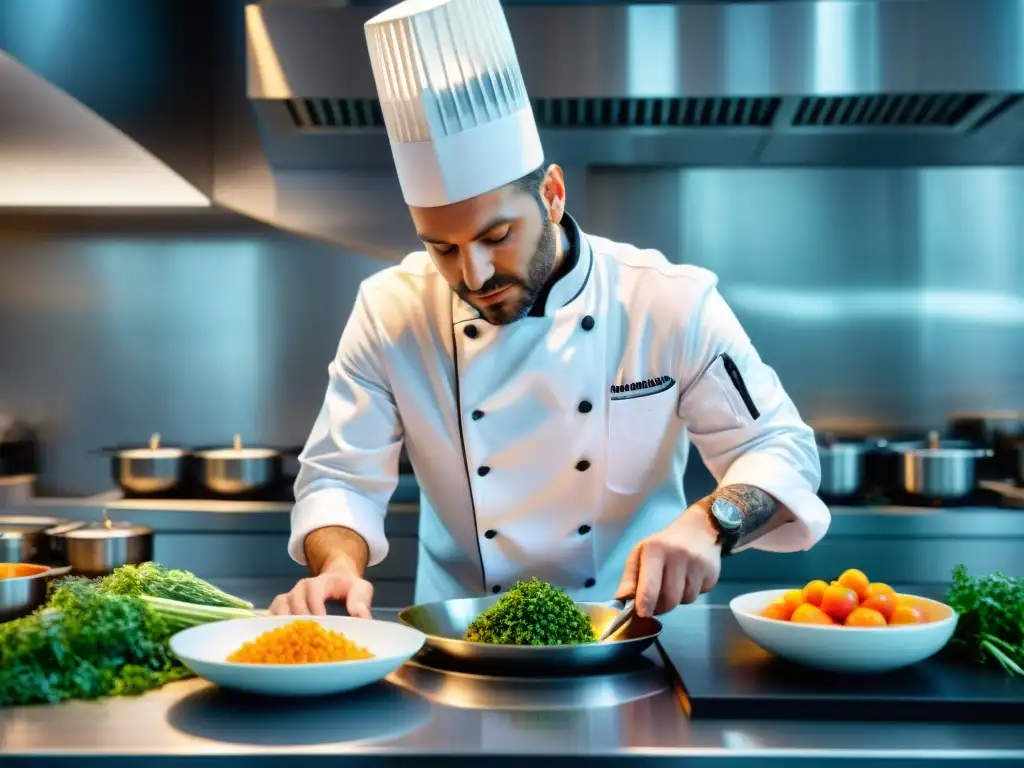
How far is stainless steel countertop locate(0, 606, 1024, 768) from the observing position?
1.15m

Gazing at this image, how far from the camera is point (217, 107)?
394cm

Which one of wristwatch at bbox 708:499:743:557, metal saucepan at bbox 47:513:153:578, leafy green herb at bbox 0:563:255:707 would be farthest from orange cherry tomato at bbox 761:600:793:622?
metal saucepan at bbox 47:513:153:578

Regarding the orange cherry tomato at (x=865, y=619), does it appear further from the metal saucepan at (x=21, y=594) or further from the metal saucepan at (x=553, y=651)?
the metal saucepan at (x=21, y=594)

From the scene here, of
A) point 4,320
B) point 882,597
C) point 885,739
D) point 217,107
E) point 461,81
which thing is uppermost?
point 217,107

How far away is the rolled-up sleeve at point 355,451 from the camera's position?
2.00 metres

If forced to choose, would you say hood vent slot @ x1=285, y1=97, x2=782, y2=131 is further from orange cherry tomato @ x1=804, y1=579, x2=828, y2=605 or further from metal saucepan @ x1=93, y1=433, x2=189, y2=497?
orange cherry tomato @ x1=804, y1=579, x2=828, y2=605

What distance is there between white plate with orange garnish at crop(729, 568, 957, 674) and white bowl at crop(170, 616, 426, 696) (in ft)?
1.55

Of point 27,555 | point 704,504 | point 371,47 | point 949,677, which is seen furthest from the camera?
point 27,555

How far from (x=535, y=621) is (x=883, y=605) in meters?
0.46

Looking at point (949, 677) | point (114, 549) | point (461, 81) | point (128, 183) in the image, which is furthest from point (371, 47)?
point (128, 183)

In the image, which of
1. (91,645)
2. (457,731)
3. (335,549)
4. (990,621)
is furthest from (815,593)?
(91,645)

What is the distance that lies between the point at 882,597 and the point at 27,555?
1507 mm

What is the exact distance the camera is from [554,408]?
2119 millimetres

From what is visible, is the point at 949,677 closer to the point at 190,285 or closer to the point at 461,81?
the point at 461,81
